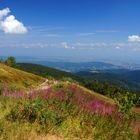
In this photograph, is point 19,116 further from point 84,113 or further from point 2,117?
point 84,113

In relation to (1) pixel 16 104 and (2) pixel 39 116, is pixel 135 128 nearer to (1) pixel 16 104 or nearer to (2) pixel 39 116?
(2) pixel 39 116

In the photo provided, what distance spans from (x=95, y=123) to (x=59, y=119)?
1.34 meters

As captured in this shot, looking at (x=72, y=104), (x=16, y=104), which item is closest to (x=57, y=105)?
(x=72, y=104)

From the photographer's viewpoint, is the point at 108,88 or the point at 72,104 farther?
the point at 108,88

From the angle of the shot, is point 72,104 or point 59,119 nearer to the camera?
point 59,119

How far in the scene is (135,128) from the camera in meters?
11.5

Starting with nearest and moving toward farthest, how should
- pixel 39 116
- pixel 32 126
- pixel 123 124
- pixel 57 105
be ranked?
1. pixel 32 126
2. pixel 39 116
3. pixel 123 124
4. pixel 57 105

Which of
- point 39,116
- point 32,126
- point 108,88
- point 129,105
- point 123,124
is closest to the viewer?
point 32,126

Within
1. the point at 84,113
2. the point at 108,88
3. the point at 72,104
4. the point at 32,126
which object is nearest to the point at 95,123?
the point at 84,113

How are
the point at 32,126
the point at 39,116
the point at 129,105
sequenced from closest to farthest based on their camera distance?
1. the point at 32,126
2. the point at 39,116
3. the point at 129,105

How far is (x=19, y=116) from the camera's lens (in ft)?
36.1

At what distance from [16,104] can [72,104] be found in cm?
208

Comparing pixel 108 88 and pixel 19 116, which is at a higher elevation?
pixel 19 116

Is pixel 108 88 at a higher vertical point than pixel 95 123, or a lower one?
lower
